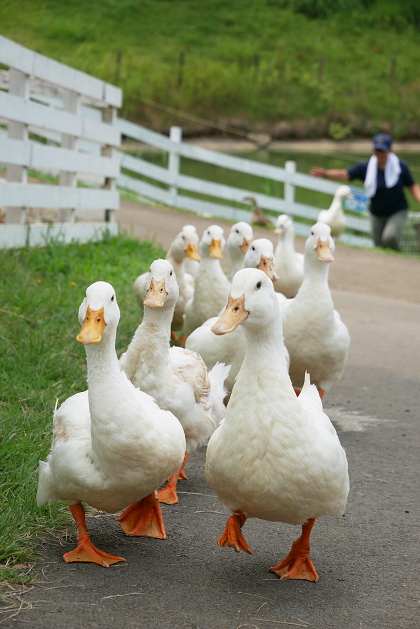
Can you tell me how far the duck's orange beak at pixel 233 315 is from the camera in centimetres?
267

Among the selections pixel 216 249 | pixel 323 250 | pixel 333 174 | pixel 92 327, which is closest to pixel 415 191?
pixel 333 174

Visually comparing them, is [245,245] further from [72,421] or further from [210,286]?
[72,421]

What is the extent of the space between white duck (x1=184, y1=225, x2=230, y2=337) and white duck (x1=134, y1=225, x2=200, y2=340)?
18 cm

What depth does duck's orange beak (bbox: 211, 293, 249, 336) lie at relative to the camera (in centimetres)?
267

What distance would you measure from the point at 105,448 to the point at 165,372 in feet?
3.04

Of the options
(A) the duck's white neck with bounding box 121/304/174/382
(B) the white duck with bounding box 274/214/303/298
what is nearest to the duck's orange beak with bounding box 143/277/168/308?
(A) the duck's white neck with bounding box 121/304/174/382

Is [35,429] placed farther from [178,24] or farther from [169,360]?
[178,24]

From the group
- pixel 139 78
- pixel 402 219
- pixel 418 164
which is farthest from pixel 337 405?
pixel 139 78

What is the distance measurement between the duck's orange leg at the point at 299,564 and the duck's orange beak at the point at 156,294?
4.14 feet

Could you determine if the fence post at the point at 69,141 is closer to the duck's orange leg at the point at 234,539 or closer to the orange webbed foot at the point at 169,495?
the orange webbed foot at the point at 169,495

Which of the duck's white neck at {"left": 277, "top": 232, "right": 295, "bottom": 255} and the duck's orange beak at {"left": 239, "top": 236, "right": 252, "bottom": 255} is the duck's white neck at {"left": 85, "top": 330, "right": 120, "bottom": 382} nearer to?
the duck's orange beak at {"left": 239, "top": 236, "right": 252, "bottom": 255}

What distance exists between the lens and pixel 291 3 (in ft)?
127

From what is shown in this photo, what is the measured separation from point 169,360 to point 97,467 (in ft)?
3.68

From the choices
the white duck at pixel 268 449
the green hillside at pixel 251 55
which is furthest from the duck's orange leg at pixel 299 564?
the green hillside at pixel 251 55
